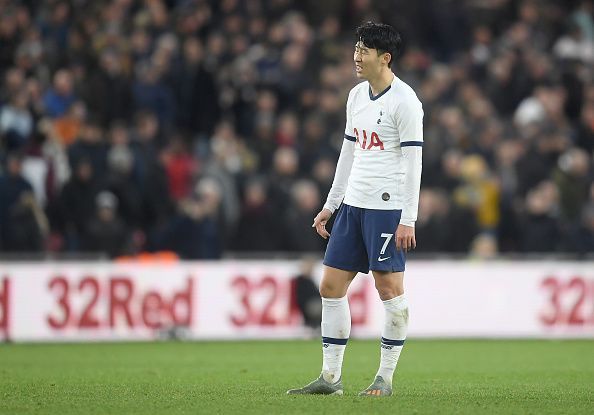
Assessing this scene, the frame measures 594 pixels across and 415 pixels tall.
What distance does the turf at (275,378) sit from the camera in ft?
28.7

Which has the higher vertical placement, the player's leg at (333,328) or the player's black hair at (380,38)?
the player's black hair at (380,38)

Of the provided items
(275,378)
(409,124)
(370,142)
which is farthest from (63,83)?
(409,124)

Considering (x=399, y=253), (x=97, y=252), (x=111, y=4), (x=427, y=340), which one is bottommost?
(x=427, y=340)

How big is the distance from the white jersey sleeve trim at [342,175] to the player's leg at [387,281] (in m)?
0.49

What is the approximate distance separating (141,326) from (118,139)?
2.79 metres

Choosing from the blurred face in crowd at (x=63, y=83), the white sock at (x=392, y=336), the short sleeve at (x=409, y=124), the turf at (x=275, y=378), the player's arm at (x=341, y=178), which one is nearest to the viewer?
the turf at (x=275, y=378)

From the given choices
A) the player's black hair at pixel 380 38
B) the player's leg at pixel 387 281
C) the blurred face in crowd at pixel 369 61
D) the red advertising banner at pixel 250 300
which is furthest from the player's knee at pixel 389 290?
the red advertising banner at pixel 250 300

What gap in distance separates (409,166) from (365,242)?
0.64 m

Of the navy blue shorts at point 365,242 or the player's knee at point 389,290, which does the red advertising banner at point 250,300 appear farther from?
the player's knee at point 389,290

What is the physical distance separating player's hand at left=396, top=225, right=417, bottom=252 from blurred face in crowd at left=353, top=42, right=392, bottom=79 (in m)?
1.14

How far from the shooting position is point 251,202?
18797 mm

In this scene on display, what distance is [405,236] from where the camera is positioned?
9086 millimetres

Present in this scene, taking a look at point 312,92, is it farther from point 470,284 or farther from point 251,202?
point 470,284

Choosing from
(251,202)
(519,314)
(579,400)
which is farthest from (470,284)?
(579,400)
